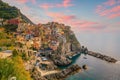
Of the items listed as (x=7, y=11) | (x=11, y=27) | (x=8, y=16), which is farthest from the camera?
(x=7, y=11)

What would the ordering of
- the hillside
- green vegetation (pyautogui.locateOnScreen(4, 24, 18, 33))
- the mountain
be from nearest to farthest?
green vegetation (pyautogui.locateOnScreen(4, 24, 18, 33)) → the hillside → the mountain

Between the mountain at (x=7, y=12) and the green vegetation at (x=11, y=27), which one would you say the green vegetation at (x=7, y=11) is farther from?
the green vegetation at (x=11, y=27)

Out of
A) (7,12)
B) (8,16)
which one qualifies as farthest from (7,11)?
(8,16)

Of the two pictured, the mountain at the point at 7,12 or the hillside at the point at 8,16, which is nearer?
the hillside at the point at 8,16

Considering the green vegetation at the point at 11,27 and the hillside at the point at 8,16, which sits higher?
the hillside at the point at 8,16

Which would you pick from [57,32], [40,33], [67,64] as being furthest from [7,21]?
[57,32]

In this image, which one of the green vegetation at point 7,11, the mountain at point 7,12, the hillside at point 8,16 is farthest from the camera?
the green vegetation at point 7,11

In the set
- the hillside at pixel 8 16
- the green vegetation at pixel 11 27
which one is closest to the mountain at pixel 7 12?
the hillside at pixel 8 16

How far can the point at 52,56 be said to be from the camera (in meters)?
56.5

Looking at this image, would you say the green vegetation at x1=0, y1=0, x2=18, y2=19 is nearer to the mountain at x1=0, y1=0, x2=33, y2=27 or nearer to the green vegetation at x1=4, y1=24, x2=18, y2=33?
the mountain at x1=0, y1=0, x2=33, y2=27

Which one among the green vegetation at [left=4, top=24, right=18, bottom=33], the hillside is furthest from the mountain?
the green vegetation at [left=4, top=24, right=18, bottom=33]

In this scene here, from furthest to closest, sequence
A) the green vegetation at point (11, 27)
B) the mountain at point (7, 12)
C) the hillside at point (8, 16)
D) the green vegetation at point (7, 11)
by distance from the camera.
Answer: the green vegetation at point (7, 11)
the mountain at point (7, 12)
the hillside at point (8, 16)
the green vegetation at point (11, 27)

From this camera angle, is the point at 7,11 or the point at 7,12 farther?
the point at 7,11

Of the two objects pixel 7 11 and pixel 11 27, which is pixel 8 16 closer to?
pixel 7 11
